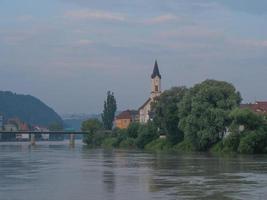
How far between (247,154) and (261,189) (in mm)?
50482

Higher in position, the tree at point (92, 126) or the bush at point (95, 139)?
the tree at point (92, 126)

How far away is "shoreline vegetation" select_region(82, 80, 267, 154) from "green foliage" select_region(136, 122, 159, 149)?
9.71ft

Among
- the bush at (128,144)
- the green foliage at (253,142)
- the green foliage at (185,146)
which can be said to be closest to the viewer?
the green foliage at (253,142)

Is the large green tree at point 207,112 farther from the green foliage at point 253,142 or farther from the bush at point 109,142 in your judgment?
the bush at point 109,142

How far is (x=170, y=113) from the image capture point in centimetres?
11256

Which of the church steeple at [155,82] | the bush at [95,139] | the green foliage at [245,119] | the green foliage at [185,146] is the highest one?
the church steeple at [155,82]

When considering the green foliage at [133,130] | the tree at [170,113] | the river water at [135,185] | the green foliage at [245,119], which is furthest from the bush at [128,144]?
the river water at [135,185]

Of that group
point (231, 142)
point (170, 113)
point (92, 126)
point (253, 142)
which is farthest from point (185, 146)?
point (92, 126)

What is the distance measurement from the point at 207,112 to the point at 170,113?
17665 mm

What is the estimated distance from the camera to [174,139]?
115125mm

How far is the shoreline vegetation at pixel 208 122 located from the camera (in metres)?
90.5

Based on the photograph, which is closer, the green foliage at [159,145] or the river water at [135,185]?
the river water at [135,185]

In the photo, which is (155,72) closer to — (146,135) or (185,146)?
(146,135)

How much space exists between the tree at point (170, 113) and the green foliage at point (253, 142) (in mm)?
22250
